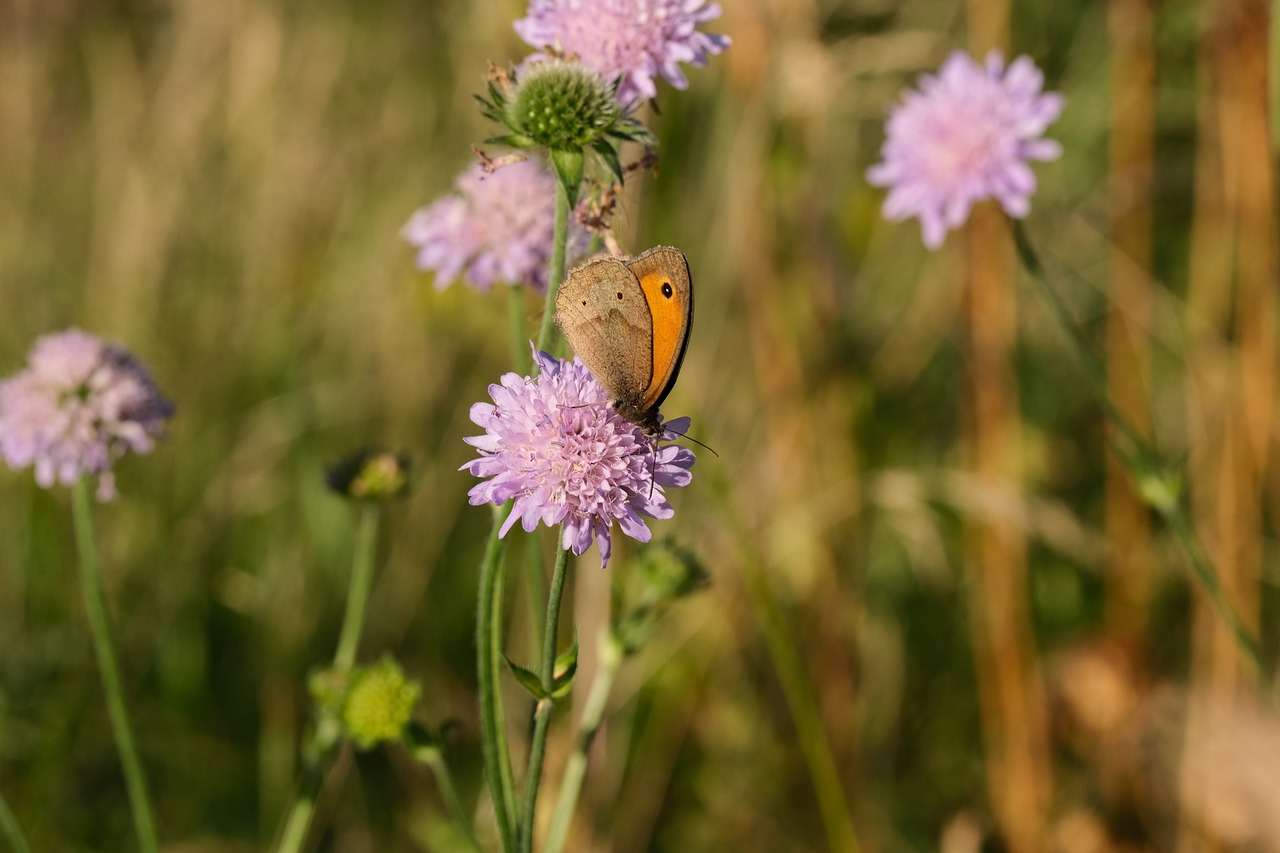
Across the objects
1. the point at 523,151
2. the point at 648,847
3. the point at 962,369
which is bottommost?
the point at 648,847

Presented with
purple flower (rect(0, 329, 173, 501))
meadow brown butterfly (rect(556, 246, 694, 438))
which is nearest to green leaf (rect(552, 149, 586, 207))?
meadow brown butterfly (rect(556, 246, 694, 438))

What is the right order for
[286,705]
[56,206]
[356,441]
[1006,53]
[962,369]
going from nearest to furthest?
[1006,53] < [286,705] < [962,369] < [356,441] < [56,206]

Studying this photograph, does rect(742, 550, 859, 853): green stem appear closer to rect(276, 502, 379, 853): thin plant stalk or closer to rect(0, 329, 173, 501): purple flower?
rect(276, 502, 379, 853): thin plant stalk

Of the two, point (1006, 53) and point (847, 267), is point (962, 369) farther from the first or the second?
point (1006, 53)

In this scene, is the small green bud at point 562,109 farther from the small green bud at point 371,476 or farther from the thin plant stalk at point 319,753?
the thin plant stalk at point 319,753

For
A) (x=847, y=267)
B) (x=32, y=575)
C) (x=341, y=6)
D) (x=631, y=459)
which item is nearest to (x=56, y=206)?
(x=341, y=6)

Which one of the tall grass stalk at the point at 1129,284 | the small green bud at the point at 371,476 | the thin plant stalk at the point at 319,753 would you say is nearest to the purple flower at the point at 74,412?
the small green bud at the point at 371,476
